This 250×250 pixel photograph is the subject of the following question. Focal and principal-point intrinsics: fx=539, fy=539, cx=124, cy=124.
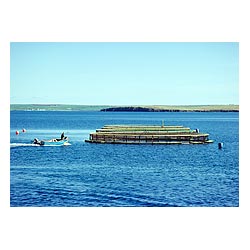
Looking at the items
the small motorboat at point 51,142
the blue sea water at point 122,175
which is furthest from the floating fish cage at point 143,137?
the small motorboat at point 51,142

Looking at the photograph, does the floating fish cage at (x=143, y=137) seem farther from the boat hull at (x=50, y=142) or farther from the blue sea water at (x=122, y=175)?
the boat hull at (x=50, y=142)

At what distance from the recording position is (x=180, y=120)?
29828mm

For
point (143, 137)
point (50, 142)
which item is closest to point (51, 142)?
point (50, 142)

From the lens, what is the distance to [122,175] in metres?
12.8

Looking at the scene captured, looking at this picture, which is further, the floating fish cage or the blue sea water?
the floating fish cage

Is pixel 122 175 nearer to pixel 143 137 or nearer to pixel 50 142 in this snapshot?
pixel 50 142

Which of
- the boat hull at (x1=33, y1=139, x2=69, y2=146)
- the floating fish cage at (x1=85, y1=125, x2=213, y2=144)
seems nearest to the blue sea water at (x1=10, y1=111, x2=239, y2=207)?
the boat hull at (x1=33, y1=139, x2=69, y2=146)

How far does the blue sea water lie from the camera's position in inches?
409

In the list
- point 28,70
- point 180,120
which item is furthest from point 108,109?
point 180,120

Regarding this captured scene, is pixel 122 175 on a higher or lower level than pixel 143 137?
lower

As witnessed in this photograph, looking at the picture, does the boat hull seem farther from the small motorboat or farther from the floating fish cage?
the floating fish cage
